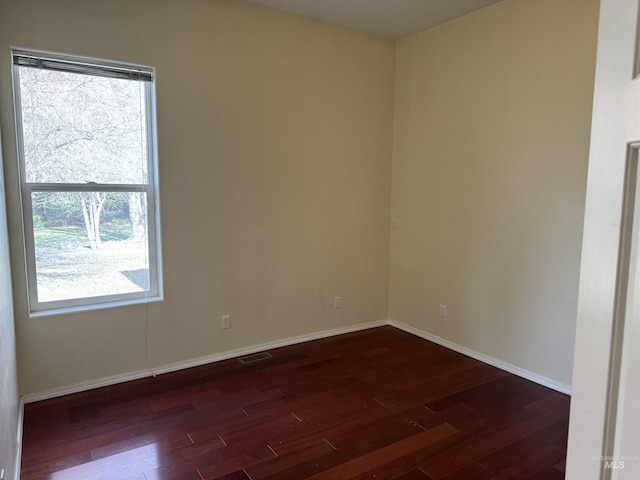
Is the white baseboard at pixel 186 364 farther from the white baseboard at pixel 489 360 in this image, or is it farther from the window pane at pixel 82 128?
the window pane at pixel 82 128

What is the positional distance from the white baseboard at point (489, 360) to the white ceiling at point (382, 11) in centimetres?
273

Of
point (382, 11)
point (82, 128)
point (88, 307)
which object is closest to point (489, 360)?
point (382, 11)

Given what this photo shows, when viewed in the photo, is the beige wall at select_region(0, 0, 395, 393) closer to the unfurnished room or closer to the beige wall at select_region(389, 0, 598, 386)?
the unfurnished room

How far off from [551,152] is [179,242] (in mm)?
2718

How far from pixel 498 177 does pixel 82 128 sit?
2.99m

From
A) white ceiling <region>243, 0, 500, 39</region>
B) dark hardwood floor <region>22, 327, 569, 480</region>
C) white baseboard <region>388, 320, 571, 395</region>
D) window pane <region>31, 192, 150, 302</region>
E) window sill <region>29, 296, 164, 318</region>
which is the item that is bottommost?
dark hardwood floor <region>22, 327, 569, 480</region>

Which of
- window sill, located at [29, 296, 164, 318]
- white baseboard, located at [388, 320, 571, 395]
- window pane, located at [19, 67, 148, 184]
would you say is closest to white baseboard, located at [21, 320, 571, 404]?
white baseboard, located at [388, 320, 571, 395]

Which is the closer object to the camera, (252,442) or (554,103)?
(252,442)

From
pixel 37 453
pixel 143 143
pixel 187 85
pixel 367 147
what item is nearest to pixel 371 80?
pixel 367 147

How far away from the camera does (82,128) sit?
289cm

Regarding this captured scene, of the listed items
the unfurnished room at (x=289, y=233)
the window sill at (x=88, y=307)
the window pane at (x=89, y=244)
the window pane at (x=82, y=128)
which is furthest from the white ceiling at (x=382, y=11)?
the window sill at (x=88, y=307)

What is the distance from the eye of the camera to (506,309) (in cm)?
341

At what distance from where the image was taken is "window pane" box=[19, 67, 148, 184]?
274cm

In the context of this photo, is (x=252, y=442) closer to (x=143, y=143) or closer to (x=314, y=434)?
(x=314, y=434)
